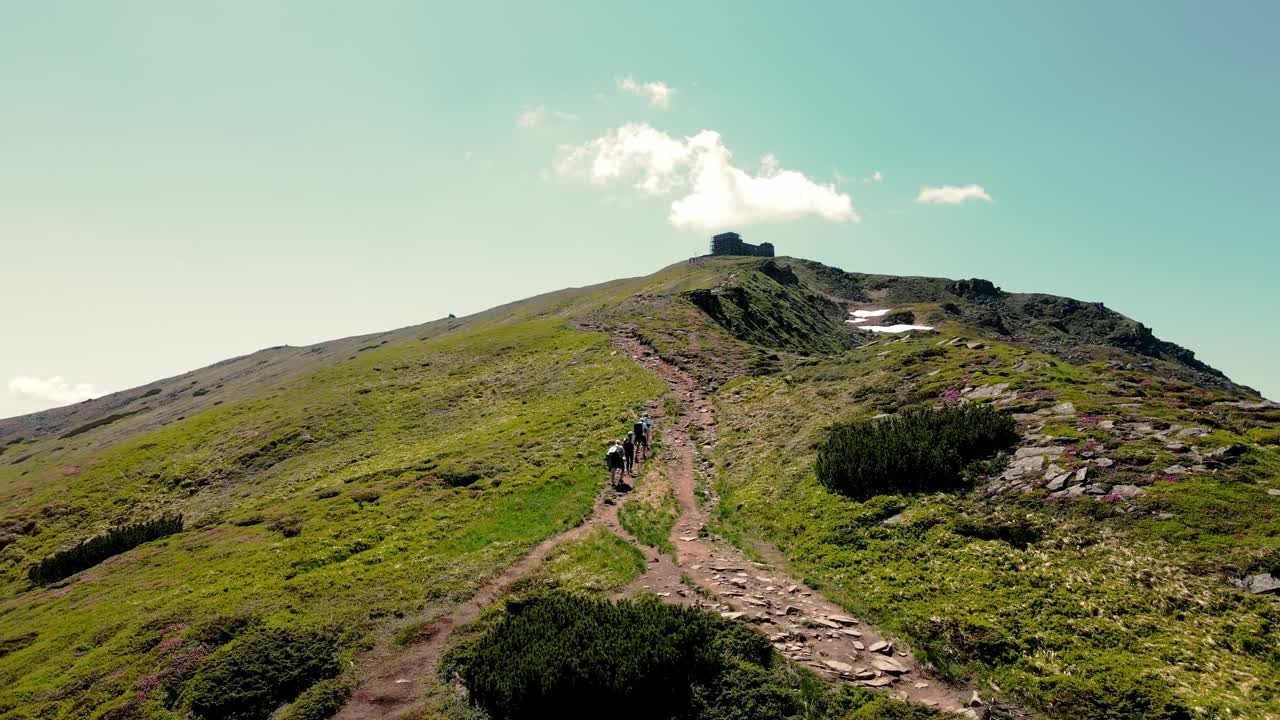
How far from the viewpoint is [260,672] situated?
614 inches

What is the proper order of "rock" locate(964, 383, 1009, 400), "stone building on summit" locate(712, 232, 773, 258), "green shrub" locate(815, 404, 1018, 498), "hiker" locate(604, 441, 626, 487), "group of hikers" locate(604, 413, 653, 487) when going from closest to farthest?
1. "green shrub" locate(815, 404, 1018, 498)
2. "rock" locate(964, 383, 1009, 400)
3. "hiker" locate(604, 441, 626, 487)
4. "group of hikers" locate(604, 413, 653, 487)
5. "stone building on summit" locate(712, 232, 773, 258)

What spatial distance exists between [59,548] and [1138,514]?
56834 millimetres

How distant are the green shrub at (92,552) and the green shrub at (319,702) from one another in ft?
88.9

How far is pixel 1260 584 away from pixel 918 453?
10.7 m

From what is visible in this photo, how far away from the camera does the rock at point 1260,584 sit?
13562 millimetres

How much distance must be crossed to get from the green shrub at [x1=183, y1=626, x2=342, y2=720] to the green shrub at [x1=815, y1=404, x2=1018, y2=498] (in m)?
19.9

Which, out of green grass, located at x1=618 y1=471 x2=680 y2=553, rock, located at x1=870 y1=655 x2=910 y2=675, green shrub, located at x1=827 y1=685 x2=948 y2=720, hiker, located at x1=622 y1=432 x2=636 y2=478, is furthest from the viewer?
hiker, located at x1=622 y1=432 x2=636 y2=478

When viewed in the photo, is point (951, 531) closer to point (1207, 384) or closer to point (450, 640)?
point (450, 640)

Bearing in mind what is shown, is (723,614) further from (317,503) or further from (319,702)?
(317,503)

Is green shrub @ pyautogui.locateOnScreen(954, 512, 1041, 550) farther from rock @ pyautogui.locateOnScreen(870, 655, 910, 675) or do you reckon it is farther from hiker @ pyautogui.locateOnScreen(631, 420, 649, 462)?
hiker @ pyautogui.locateOnScreen(631, 420, 649, 462)

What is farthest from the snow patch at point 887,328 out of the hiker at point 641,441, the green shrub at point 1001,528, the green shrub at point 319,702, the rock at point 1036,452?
the green shrub at point 319,702

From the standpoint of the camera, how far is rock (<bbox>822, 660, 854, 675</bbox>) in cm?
1386

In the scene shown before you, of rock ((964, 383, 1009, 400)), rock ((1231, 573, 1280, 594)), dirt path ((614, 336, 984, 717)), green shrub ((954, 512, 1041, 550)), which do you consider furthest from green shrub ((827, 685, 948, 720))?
rock ((964, 383, 1009, 400))

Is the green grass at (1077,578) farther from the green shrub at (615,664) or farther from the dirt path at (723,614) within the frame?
the green shrub at (615,664)
